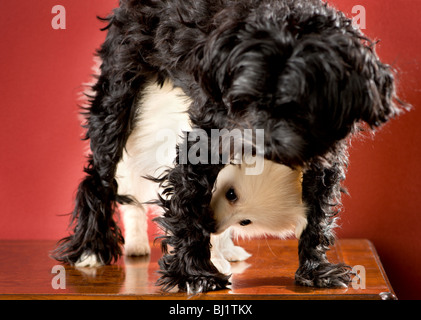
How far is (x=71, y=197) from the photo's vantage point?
245 cm

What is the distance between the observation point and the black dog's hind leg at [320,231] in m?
1.58

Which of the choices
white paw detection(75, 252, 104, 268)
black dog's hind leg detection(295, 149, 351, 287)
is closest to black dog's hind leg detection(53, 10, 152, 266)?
white paw detection(75, 252, 104, 268)

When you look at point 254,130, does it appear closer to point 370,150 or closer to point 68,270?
point 68,270

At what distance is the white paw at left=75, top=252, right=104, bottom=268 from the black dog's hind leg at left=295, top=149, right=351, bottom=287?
67 centimetres

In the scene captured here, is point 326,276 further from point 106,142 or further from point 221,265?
point 106,142

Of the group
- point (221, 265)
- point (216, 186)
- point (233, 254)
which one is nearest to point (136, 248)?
point (233, 254)

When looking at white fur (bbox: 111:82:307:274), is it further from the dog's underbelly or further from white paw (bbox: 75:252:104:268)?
white paw (bbox: 75:252:104:268)

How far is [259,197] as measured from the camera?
1.61 m

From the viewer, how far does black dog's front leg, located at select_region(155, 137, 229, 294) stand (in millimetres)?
1509

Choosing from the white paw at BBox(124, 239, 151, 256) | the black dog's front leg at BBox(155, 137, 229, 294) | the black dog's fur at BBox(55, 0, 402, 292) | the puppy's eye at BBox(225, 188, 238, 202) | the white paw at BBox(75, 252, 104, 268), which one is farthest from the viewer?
the white paw at BBox(124, 239, 151, 256)

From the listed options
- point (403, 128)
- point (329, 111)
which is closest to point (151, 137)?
point (329, 111)

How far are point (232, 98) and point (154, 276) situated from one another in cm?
69

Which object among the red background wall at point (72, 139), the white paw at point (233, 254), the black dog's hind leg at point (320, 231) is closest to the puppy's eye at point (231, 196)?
the black dog's hind leg at point (320, 231)

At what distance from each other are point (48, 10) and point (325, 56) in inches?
56.4
